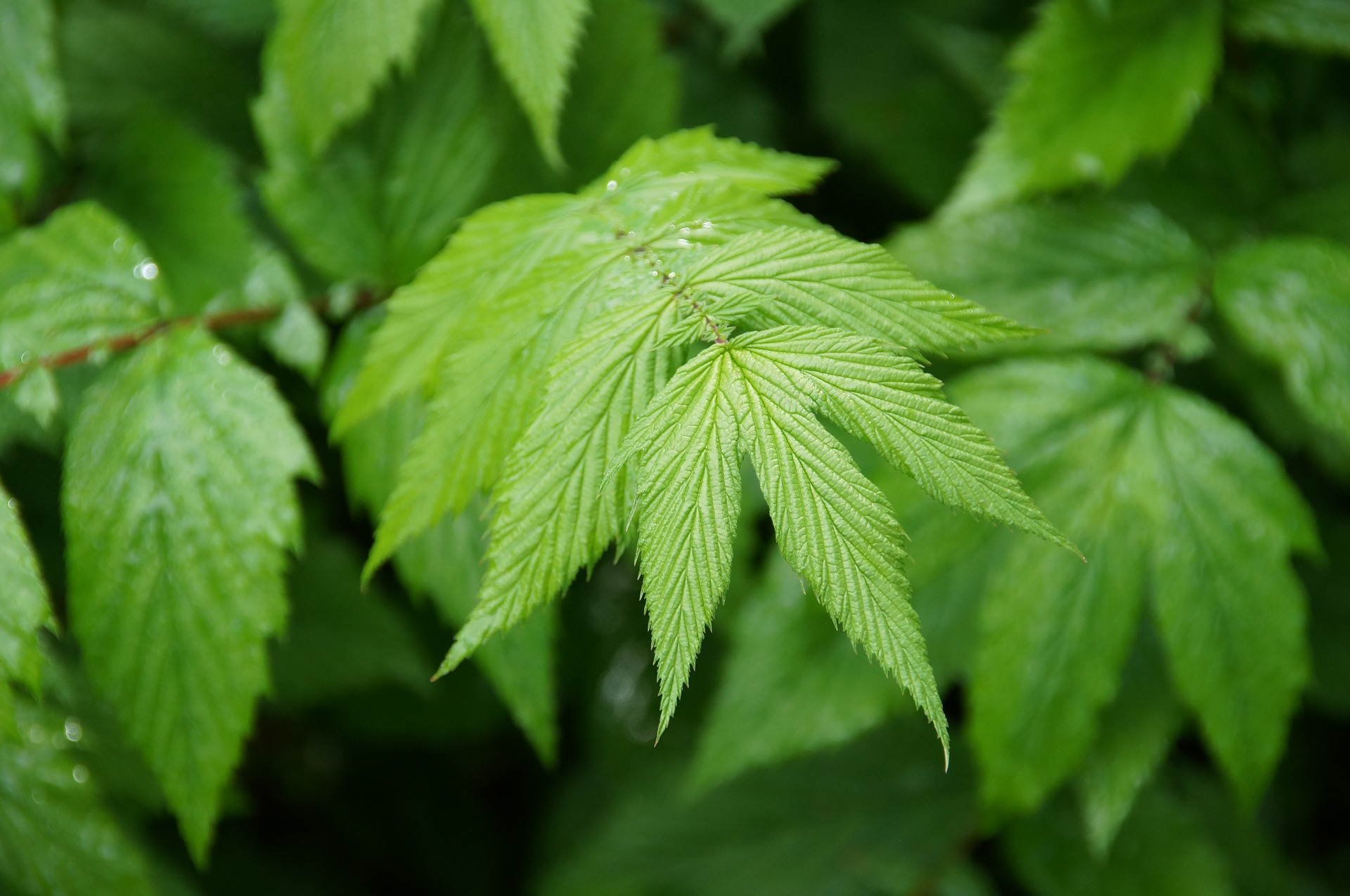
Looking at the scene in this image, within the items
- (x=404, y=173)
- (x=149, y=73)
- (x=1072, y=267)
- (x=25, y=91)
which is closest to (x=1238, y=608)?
(x=1072, y=267)

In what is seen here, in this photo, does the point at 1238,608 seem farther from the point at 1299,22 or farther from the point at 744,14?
the point at 744,14

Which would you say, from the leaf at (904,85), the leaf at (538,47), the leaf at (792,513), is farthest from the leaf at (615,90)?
the leaf at (792,513)

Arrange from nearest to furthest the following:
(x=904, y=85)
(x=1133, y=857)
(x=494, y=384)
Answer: (x=494, y=384) → (x=1133, y=857) → (x=904, y=85)

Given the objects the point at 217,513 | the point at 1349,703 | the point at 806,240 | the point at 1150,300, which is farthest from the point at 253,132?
the point at 1349,703

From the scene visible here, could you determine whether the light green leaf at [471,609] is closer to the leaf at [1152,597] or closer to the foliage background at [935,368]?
the foliage background at [935,368]

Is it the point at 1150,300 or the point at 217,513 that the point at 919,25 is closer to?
the point at 1150,300

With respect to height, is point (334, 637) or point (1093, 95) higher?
point (1093, 95)

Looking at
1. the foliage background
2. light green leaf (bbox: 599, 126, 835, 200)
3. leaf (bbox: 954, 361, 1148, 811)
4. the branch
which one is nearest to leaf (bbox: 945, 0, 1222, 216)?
the foliage background

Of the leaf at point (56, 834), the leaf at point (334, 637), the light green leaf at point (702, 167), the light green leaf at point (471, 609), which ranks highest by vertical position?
the light green leaf at point (702, 167)
